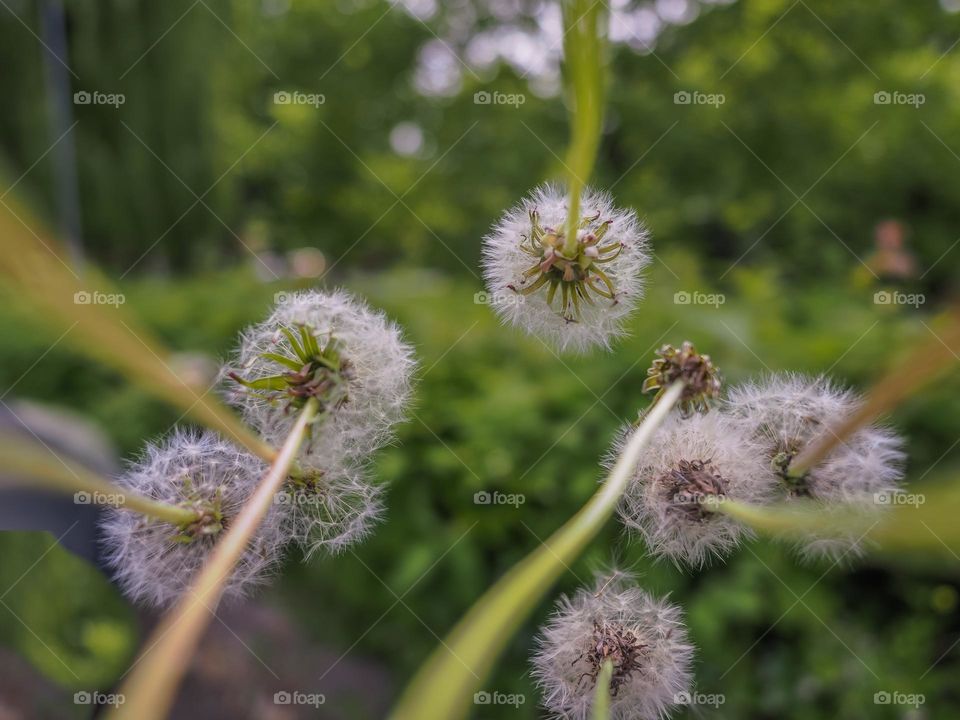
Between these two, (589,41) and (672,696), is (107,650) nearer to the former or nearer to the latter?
(672,696)

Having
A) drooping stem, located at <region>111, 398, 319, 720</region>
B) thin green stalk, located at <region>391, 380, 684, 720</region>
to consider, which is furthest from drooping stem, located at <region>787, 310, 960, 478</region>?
drooping stem, located at <region>111, 398, 319, 720</region>

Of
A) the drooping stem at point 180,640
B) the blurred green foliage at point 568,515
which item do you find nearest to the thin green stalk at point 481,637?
the drooping stem at point 180,640

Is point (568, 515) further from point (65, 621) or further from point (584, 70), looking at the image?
point (584, 70)

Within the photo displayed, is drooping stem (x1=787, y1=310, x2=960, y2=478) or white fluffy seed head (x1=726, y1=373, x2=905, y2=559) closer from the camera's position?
drooping stem (x1=787, y1=310, x2=960, y2=478)

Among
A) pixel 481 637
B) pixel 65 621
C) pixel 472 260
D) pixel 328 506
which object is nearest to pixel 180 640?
pixel 481 637

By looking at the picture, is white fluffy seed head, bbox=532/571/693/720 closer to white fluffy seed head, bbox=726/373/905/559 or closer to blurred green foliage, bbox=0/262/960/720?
white fluffy seed head, bbox=726/373/905/559

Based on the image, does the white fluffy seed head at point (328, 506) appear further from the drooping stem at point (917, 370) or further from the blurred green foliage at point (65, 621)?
the blurred green foliage at point (65, 621)

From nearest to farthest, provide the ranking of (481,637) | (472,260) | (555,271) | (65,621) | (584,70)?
(481,637) < (584,70) < (555,271) < (65,621) < (472,260)
